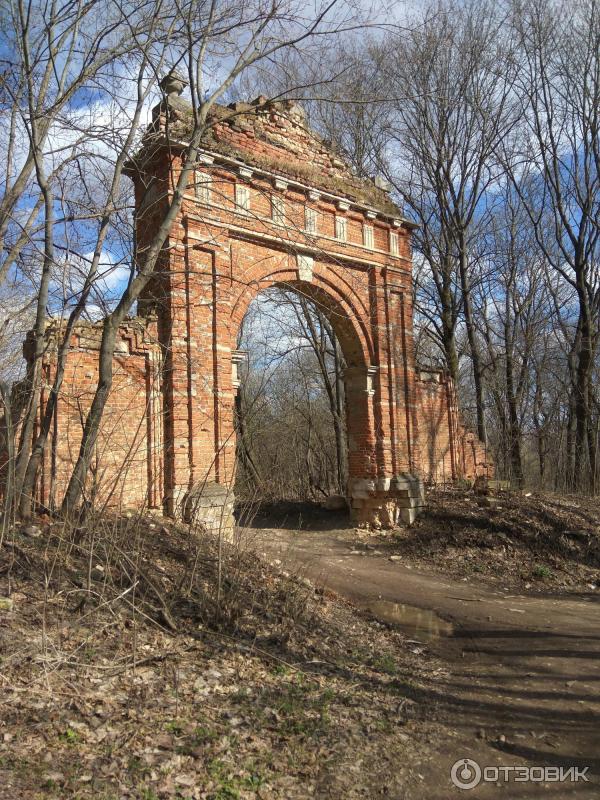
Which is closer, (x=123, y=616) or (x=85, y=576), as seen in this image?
(x=123, y=616)

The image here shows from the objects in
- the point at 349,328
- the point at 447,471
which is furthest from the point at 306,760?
the point at 447,471

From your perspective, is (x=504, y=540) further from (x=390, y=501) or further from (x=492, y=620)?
(x=492, y=620)

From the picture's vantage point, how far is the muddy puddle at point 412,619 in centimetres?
667

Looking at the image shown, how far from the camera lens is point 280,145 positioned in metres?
11.4

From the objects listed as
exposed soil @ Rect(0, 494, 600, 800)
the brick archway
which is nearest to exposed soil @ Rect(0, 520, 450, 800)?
exposed soil @ Rect(0, 494, 600, 800)

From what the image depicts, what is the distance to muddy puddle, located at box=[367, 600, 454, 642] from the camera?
21.9 feet

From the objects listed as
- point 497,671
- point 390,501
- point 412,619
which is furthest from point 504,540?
point 497,671

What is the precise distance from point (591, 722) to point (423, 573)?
5.33m

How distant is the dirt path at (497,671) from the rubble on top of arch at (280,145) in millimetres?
6833

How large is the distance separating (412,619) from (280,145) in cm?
881

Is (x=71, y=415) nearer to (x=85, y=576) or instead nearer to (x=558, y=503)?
(x=85, y=576)

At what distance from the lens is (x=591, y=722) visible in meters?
4.40

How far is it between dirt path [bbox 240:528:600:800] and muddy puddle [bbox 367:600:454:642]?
0.01 metres

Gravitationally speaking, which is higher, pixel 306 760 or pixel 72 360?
pixel 72 360
